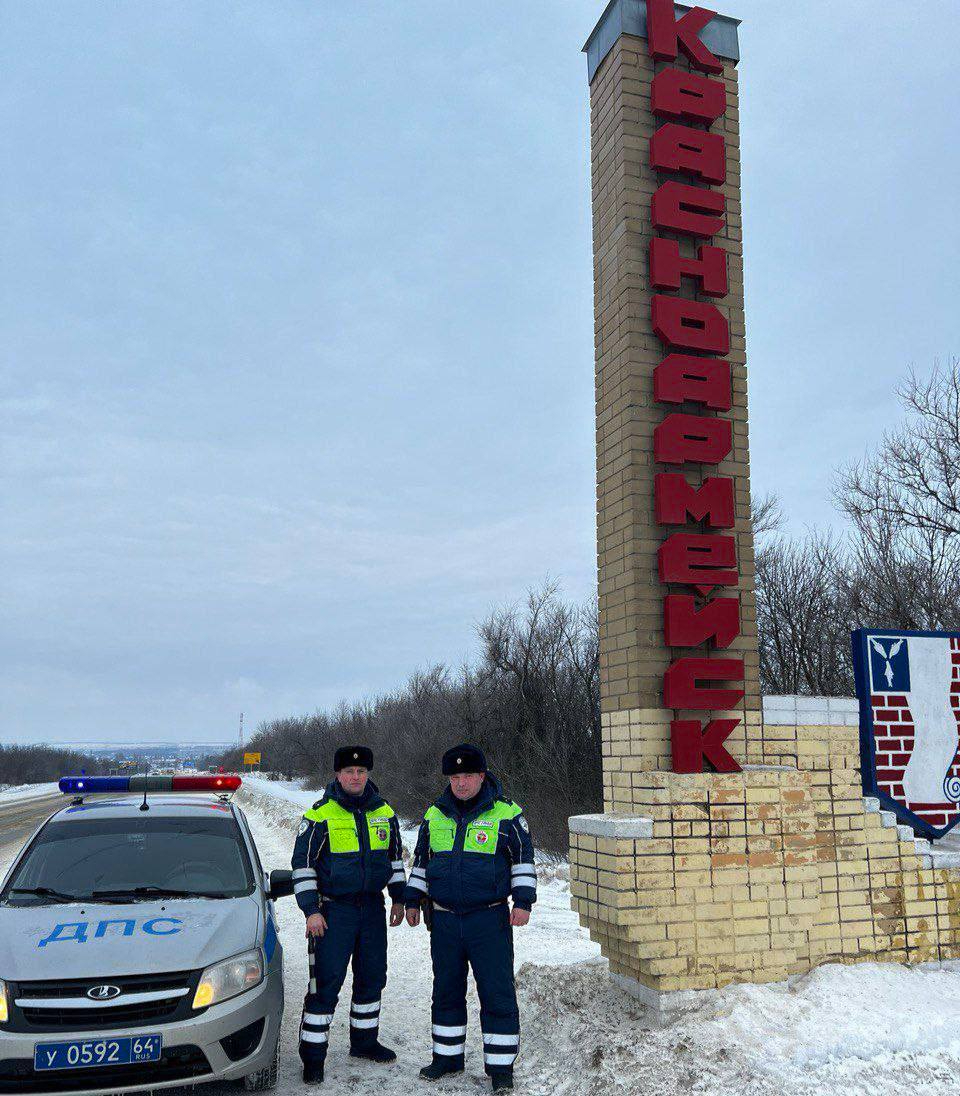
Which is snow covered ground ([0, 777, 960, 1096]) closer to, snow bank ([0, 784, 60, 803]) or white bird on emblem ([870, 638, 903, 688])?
white bird on emblem ([870, 638, 903, 688])

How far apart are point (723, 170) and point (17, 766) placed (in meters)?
89.8

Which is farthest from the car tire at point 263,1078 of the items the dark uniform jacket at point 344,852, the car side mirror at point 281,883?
the car side mirror at point 281,883

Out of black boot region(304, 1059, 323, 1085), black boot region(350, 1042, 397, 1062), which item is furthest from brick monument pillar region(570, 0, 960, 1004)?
black boot region(304, 1059, 323, 1085)

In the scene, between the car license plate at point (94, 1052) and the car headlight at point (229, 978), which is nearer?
the car license plate at point (94, 1052)

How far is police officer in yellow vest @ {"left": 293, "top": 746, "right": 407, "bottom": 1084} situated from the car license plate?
48.1 inches

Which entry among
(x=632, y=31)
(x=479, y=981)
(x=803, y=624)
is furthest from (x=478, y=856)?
(x=803, y=624)

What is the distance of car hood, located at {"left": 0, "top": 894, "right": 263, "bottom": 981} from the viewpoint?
441 centimetres

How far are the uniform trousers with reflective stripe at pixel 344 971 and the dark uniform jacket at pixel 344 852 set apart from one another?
0.35 feet

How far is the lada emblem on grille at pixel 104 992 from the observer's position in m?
4.29

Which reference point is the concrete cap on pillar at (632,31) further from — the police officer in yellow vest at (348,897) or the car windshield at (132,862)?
the car windshield at (132,862)

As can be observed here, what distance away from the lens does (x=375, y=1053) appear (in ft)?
18.4

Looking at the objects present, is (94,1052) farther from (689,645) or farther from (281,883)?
(689,645)

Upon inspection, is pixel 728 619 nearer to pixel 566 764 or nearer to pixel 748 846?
pixel 748 846

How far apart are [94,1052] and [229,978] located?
66cm
